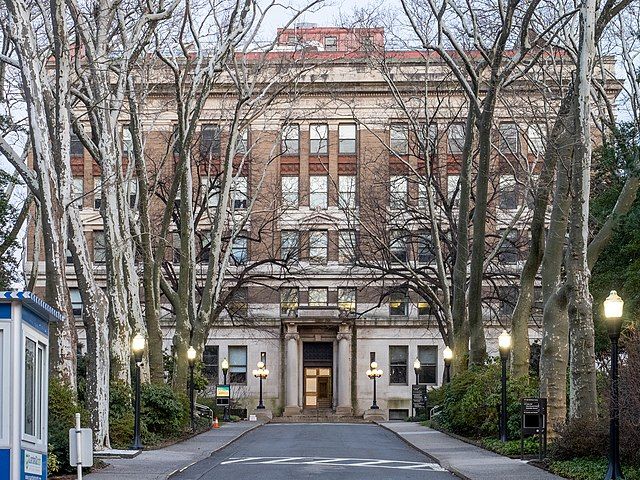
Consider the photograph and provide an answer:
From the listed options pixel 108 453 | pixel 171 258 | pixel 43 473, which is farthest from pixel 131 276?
pixel 171 258

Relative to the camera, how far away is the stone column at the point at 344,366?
8075 cm

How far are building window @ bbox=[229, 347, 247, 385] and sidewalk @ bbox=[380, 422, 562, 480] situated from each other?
4347 cm

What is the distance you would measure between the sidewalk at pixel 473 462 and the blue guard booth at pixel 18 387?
11087 millimetres

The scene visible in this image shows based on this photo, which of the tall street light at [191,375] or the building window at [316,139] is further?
the building window at [316,139]

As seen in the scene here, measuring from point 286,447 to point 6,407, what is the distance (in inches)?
927

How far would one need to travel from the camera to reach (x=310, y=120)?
3145 inches

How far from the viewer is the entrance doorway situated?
83188 mm

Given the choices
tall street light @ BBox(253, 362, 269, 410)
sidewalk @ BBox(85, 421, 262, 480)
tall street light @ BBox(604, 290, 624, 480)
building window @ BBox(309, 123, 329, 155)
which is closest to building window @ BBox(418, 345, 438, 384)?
tall street light @ BBox(253, 362, 269, 410)

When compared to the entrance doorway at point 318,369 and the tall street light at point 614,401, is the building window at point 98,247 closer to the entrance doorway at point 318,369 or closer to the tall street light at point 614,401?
the entrance doorway at point 318,369

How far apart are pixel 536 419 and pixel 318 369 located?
5618 centimetres

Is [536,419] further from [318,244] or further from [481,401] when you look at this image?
[318,244]

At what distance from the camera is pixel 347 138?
268 ft

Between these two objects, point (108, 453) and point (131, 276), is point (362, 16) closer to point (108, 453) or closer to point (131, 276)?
point (131, 276)

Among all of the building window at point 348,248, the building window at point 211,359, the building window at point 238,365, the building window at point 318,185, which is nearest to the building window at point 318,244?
the building window at point 348,248
